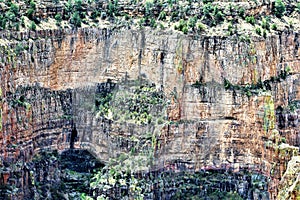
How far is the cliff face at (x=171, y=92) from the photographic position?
49.3 metres

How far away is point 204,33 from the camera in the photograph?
5006cm

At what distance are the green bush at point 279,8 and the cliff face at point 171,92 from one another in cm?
173

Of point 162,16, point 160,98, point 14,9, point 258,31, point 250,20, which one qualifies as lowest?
point 160,98

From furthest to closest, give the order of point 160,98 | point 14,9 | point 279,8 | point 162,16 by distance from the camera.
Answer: point 279,8 < point 162,16 < point 160,98 < point 14,9

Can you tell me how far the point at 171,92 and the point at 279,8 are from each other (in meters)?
7.39

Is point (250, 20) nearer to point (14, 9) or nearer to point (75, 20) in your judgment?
point (75, 20)

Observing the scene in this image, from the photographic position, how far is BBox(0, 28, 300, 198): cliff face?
162 ft

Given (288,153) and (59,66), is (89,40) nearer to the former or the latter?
(59,66)

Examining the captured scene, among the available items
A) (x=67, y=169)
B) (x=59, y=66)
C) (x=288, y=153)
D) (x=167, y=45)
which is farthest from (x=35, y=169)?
(x=288, y=153)

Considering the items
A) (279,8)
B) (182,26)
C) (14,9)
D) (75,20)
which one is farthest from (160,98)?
(14,9)

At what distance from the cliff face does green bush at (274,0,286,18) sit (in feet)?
5.68

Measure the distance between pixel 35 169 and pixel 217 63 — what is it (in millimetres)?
10151

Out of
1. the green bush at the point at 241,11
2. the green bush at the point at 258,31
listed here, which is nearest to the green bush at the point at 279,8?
the green bush at the point at 241,11

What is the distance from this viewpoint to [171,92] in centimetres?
5009
